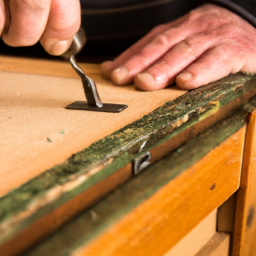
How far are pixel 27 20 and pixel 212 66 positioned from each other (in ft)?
1.01

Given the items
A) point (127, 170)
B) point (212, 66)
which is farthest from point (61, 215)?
point (212, 66)

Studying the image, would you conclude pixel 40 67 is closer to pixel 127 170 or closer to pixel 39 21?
pixel 39 21

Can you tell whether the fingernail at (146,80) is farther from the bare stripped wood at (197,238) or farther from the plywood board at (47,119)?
the bare stripped wood at (197,238)

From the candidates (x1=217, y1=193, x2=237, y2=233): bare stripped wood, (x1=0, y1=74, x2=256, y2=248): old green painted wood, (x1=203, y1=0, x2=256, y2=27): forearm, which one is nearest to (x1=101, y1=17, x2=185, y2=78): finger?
(x1=203, y1=0, x2=256, y2=27): forearm

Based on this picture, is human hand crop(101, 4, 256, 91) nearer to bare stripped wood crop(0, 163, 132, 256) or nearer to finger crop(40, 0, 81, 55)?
finger crop(40, 0, 81, 55)

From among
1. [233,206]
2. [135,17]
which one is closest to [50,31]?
[233,206]

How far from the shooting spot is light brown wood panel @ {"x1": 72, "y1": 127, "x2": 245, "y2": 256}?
0.93ft

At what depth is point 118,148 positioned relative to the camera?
1.13ft

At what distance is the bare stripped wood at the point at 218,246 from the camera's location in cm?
50

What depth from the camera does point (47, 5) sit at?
45 centimetres

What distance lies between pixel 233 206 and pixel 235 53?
0.27 m

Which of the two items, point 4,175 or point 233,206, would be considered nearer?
point 4,175

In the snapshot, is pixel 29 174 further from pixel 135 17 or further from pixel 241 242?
pixel 135 17

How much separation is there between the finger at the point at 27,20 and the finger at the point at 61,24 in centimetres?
1
